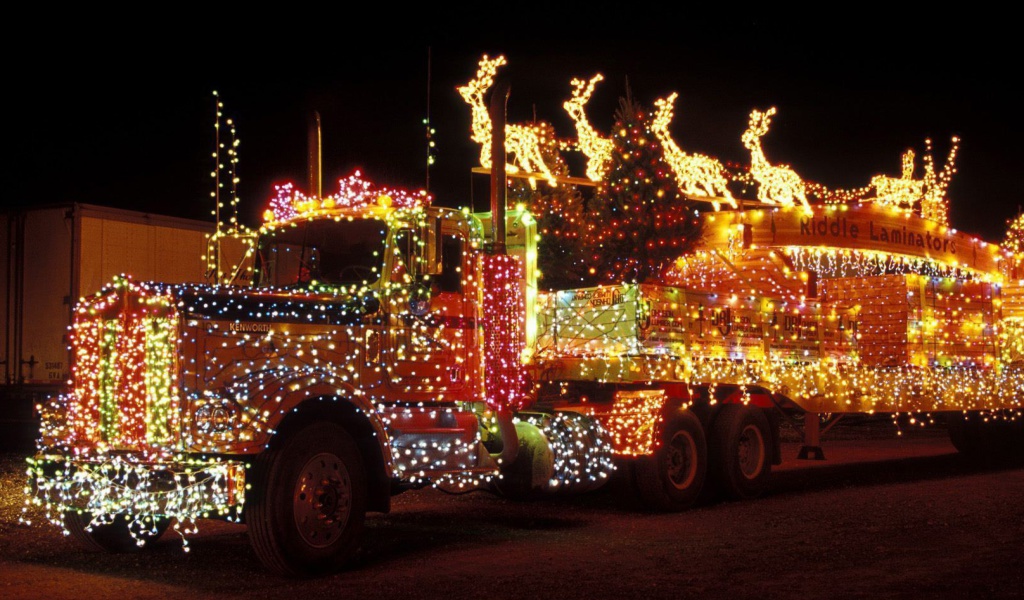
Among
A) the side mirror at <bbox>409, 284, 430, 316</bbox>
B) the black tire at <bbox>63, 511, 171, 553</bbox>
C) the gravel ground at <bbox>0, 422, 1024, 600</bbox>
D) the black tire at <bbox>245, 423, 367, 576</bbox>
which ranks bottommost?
the gravel ground at <bbox>0, 422, 1024, 600</bbox>

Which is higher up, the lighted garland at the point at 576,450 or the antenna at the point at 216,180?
the antenna at the point at 216,180

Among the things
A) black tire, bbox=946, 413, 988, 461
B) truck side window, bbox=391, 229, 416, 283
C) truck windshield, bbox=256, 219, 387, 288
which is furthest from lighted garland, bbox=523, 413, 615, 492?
black tire, bbox=946, 413, 988, 461

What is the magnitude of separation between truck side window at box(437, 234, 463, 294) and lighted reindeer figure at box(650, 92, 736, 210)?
670 cm

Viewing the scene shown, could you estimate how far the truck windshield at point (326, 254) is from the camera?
9.42 meters

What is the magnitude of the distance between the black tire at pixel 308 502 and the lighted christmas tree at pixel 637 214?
25.2 ft

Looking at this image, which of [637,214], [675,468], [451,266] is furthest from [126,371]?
[637,214]

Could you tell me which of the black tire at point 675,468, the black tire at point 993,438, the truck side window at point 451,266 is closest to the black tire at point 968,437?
the black tire at point 993,438

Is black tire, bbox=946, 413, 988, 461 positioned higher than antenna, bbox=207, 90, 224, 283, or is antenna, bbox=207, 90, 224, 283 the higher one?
antenna, bbox=207, 90, 224, 283

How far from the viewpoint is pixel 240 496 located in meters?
7.69

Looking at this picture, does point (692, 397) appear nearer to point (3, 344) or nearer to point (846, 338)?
point (846, 338)

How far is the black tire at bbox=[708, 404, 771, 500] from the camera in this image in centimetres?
1227

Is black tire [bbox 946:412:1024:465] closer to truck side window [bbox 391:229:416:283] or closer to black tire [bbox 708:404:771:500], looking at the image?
black tire [bbox 708:404:771:500]

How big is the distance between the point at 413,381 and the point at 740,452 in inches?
189

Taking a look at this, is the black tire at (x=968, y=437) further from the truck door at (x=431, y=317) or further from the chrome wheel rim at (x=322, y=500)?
the chrome wheel rim at (x=322, y=500)
